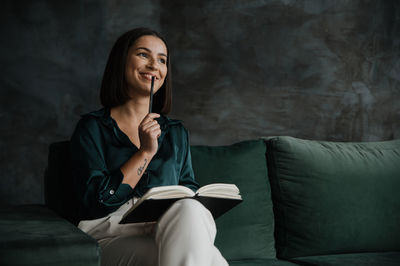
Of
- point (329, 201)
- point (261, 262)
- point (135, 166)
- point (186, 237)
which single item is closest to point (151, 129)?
point (135, 166)

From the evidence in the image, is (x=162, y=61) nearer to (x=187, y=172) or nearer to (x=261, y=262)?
(x=187, y=172)

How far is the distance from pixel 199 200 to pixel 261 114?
127cm

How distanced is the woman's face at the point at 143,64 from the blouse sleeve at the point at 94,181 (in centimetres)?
29

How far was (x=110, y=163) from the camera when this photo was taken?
5.39 ft

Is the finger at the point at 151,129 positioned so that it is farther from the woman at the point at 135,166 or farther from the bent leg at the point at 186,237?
the bent leg at the point at 186,237

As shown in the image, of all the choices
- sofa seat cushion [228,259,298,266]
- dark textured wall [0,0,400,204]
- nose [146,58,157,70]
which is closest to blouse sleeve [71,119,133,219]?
nose [146,58,157,70]

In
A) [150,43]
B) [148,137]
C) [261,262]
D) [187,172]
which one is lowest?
[261,262]

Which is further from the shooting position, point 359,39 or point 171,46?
point 359,39

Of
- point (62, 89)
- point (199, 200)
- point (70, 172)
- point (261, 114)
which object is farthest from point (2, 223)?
point (261, 114)

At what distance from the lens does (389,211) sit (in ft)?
6.48

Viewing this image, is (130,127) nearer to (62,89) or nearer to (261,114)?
(62,89)

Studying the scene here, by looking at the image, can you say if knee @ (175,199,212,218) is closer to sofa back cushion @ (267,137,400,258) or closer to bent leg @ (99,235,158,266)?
bent leg @ (99,235,158,266)

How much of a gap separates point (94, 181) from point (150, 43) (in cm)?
59

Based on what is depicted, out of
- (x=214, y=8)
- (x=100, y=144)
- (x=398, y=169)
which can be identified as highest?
(x=214, y=8)
